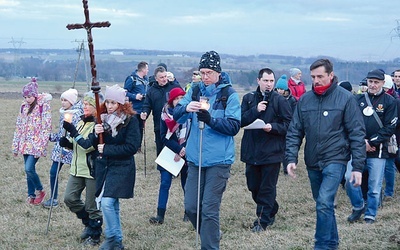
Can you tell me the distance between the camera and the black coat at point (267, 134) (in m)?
8.04

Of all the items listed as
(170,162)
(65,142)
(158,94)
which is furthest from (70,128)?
(158,94)

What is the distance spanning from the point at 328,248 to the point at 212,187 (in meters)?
1.46

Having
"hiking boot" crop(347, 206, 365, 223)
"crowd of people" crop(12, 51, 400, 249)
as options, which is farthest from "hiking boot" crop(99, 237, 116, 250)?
"hiking boot" crop(347, 206, 365, 223)

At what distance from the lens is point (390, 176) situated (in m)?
10.4

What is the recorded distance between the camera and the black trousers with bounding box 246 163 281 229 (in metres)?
8.16

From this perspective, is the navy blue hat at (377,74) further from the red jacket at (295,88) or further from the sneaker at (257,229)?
the red jacket at (295,88)

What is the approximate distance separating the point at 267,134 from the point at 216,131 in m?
1.91

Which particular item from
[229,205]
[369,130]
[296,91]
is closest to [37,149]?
[229,205]

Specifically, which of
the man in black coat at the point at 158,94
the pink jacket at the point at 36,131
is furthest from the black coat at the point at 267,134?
the pink jacket at the point at 36,131

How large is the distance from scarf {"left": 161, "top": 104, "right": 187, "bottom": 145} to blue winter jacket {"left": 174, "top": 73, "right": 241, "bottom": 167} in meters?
1.71

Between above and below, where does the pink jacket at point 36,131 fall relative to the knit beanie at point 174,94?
below

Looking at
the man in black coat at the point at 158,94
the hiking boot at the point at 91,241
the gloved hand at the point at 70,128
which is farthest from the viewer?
the man in black coat at the point at 158,94

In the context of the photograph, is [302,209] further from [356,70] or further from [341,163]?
[356,70]

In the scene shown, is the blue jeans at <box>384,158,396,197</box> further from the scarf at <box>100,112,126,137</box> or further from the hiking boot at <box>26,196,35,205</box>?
the hiking boot at <box>26,196,35,205</box>
